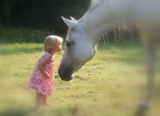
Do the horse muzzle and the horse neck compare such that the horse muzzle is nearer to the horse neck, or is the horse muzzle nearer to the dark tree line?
the horse neck

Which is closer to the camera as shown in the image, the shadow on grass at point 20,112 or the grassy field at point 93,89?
the grassy field at point 93,89

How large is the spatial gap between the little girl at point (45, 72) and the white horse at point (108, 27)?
78 millimetres

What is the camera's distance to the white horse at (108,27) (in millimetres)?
2305

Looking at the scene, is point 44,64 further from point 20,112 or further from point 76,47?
point 20,112

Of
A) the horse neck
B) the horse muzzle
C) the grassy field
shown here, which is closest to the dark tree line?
the grassy field

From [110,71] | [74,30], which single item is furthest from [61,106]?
[110,71]

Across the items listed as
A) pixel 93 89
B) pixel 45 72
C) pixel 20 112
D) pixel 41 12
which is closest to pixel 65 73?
pixel 45 72

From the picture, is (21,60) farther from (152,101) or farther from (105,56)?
(152,101)

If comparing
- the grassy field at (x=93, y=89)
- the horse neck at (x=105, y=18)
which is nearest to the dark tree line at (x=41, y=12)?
the grassy field at (x=93, y=89)

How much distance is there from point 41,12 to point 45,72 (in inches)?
197

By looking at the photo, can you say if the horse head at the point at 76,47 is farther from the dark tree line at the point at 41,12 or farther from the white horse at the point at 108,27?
the dark tree line at the point at 41,12

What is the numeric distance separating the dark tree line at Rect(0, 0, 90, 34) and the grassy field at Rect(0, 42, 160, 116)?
9.04 ft

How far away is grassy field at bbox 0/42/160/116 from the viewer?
2.23m

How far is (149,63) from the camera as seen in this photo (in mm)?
→ 2303
